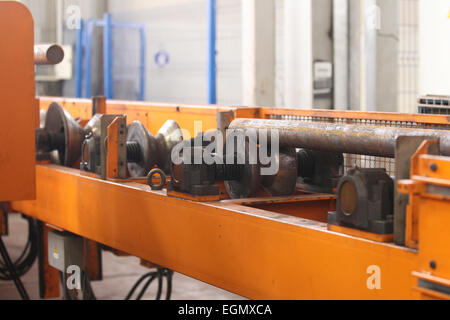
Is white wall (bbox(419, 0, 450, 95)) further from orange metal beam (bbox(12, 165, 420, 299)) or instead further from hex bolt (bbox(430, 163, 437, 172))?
hex bolt (bbox(430, 163, 437, 172))

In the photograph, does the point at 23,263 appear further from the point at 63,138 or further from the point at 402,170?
the point at 402,170

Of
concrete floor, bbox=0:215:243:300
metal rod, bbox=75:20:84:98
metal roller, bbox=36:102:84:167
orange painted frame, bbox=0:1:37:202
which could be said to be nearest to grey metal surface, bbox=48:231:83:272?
metal roller, bbox=36:102:84:167

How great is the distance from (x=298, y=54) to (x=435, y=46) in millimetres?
2106

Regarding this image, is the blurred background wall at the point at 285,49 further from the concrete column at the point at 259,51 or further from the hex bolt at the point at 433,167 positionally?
the hex bolt at the point at 433,167

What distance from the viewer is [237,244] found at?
1777mm

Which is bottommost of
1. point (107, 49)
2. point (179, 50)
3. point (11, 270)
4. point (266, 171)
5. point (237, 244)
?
point (11, 270)

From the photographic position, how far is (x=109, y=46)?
8211 mm

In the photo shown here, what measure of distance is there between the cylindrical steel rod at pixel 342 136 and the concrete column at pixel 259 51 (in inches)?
103

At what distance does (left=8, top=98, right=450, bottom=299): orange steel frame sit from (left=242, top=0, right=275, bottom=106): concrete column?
204 centimetres

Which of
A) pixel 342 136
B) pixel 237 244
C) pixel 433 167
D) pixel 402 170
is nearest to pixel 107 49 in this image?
pixel 342 136

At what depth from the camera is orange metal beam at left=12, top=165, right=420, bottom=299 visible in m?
1.43

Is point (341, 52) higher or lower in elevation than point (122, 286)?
higher

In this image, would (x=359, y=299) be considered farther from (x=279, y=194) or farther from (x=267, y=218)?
(x=279, y=194)
